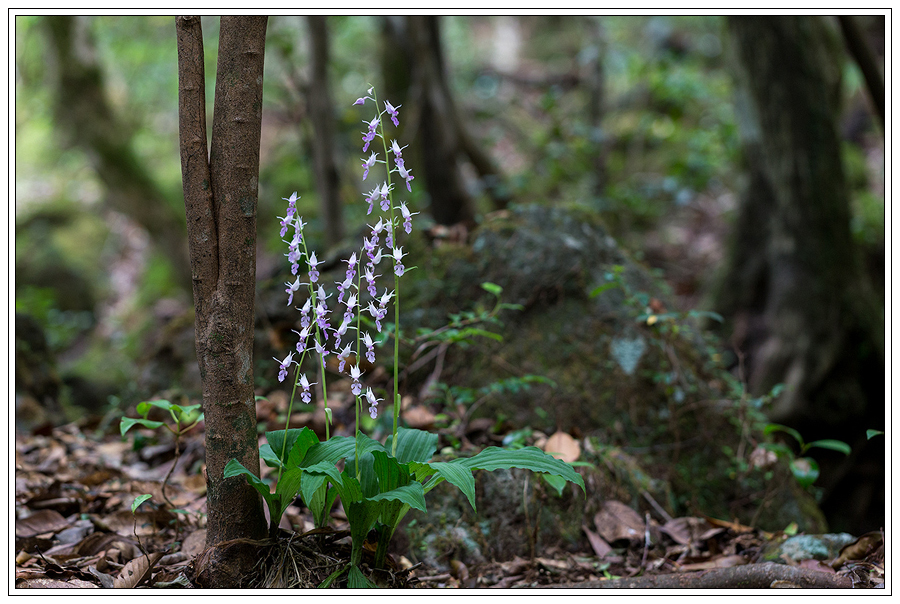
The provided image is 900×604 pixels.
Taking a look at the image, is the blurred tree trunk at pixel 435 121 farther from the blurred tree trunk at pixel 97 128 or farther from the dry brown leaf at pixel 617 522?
the blurred tree trunk at pixel 97 128

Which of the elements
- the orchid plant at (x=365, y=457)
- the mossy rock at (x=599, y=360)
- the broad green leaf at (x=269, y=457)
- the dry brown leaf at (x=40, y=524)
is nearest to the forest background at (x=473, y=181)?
the mossy rock at (x=599, y=360)

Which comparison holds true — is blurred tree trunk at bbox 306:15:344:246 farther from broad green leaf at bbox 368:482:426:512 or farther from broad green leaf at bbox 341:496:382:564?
broad green leaf at bbox 368:482:426:512

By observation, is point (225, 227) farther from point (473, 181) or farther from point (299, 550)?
point (473, 181)

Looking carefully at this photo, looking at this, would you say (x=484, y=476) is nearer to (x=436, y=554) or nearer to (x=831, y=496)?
(x=436, y=554)

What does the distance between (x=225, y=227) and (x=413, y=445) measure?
82 centimetres

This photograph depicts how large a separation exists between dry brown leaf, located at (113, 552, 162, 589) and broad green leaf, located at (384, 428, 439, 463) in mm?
771

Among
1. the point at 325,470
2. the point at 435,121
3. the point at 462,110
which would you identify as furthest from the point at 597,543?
the point at 462,110

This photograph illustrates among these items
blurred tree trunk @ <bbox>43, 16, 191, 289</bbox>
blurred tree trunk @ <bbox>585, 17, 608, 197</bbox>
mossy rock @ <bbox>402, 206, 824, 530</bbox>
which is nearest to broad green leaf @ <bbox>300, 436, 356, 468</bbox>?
mossy rock @ <bbox>402, 206, 824, 530</bbox>

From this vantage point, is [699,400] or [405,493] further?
[699,400]

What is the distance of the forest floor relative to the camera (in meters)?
1.95
